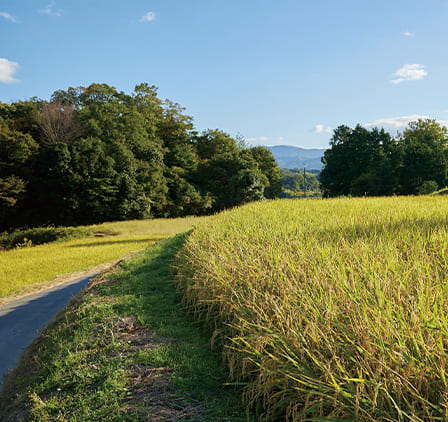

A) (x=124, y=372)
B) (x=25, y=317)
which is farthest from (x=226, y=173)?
(x=124, y=372)

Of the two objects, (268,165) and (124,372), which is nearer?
(124,372)

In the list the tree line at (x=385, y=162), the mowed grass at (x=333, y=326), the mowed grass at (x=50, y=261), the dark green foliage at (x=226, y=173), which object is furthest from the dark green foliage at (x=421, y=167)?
the mowed grass at (x=333, y=326)

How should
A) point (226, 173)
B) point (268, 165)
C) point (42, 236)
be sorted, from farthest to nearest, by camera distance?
point (268, 165) → point (226, 173) → point (42, 236)

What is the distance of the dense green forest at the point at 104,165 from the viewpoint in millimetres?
26562

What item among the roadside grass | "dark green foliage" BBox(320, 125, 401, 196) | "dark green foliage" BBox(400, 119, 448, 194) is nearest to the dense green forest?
"dark green foliage" BBox(320, 125, 401, 196)

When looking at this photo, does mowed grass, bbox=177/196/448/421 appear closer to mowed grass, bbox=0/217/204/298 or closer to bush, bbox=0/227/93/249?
mowed grass, bbox=0/217/204/298

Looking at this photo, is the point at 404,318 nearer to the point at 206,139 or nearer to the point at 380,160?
the point at 380,160

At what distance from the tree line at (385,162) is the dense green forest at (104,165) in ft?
34.9

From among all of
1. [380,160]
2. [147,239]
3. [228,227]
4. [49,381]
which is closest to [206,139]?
[380,160]

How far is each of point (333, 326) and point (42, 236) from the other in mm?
20550

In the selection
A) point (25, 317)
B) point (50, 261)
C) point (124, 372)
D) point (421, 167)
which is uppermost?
point (421, 167)

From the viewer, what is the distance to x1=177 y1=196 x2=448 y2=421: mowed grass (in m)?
1.62

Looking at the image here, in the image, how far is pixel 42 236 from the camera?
62.0ft

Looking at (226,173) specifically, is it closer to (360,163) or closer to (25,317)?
(360,163)
